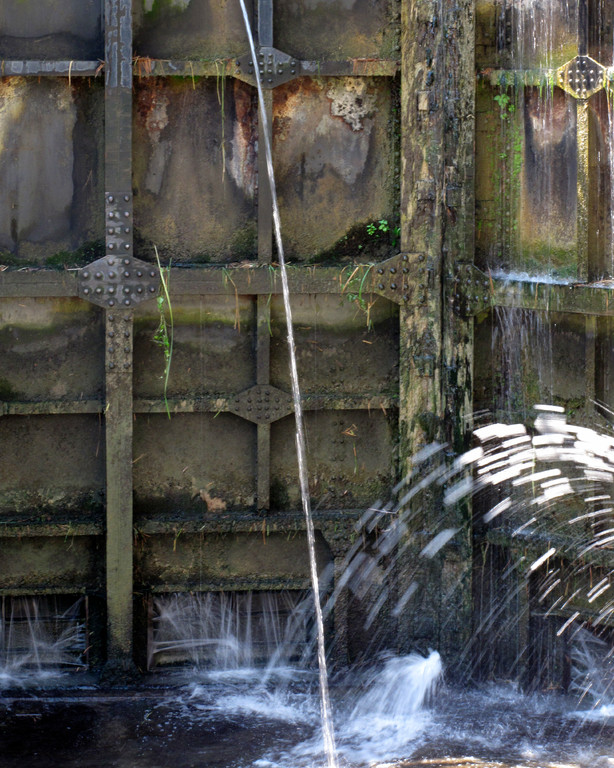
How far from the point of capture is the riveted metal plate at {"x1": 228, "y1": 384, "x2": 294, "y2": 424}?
18.2 ft

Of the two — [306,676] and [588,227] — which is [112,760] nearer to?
[306,676]

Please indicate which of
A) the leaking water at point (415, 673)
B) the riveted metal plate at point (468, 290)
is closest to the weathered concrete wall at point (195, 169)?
the riveted metal plate at point (468, 290)

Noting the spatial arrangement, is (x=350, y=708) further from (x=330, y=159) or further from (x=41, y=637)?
(x=330, y=159)

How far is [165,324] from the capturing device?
218 inches

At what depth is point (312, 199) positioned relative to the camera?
18.2 ft

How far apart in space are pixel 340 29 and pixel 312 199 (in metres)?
0.99

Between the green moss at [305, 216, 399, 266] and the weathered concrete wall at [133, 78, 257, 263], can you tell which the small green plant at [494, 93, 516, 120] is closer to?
the green moss at [305, 216, 399, 266]

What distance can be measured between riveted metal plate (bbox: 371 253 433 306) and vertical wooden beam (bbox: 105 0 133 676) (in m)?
1.46

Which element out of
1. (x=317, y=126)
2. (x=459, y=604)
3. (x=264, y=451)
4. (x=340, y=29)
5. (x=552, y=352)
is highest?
(x=340, y=29)

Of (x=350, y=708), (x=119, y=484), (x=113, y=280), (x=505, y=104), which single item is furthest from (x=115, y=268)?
(x=350, y=708)

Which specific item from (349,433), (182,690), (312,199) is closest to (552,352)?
(349,433)

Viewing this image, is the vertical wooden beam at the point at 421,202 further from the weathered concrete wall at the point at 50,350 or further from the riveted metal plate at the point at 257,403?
the weathered concrete wall at the point at 50,350

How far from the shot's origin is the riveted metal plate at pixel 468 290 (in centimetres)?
545

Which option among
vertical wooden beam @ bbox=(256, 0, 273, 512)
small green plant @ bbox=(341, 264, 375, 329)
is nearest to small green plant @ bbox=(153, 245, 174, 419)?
vertical wooden beam @ bbox=(256, 0, 273, 512)
